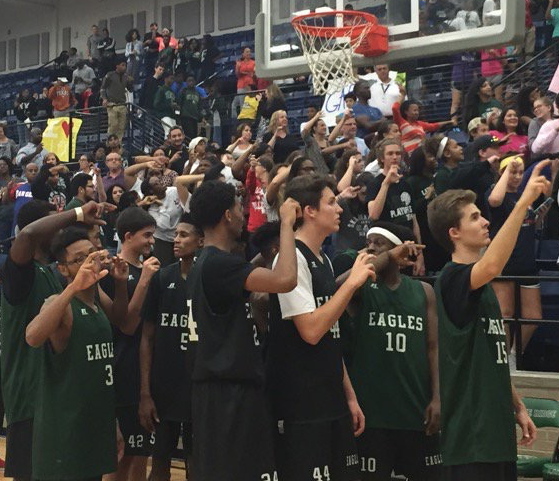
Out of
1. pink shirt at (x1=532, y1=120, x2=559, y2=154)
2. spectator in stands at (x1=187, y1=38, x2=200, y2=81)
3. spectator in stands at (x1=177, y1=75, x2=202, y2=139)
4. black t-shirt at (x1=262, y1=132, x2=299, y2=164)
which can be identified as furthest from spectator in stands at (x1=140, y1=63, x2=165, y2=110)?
pink shirt at (x1=532, y1=120, x2=559, y2=154)

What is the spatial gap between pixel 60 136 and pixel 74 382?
13.4 meters

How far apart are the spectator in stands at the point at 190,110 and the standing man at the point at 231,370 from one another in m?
12.5

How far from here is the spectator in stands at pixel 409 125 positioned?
10844mm

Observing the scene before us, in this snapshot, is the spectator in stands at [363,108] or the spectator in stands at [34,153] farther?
the spectator in stands at [34,153]

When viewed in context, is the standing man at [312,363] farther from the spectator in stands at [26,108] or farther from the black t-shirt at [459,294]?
the spectator in stands at [26,108]

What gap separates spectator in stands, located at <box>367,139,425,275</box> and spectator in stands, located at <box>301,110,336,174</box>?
1556mm

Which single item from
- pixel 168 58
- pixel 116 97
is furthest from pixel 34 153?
pixel 168 58

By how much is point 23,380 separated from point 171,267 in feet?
3.89

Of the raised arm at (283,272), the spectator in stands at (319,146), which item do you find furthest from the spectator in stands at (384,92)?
the raised arm at (283,272)

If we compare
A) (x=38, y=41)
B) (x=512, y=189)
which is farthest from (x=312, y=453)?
(x=38, y=41)

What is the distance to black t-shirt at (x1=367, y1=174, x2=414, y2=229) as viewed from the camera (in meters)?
8.55

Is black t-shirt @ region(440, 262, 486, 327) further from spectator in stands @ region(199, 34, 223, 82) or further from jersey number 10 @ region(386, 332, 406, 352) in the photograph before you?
spectator in stands @ region(199, 34, 223, 82)

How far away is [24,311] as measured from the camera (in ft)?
19.1

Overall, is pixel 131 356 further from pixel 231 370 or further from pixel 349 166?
pixel 349 166
